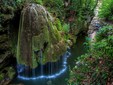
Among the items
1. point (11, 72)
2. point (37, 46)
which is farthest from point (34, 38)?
point (11, 72)

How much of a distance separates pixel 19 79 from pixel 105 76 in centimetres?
608

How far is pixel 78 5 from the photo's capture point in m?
13.4

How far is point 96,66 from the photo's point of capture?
4.23 m

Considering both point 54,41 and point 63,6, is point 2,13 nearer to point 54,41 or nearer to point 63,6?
point 54,41

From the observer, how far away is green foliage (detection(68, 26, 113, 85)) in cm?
403

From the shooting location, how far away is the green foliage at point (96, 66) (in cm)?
403

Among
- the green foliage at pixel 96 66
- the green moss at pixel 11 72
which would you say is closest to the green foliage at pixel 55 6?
the green moss at pixel 11 72

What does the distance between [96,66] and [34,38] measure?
538 cm

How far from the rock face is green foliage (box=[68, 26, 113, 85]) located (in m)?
4.98

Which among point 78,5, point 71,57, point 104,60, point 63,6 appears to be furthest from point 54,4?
point 104,60

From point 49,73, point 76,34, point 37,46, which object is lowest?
point 49,73

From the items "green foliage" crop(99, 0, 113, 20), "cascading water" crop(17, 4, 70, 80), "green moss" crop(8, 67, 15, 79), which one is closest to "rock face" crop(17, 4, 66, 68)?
"cascading water" crop(17, 4, 70, 80)

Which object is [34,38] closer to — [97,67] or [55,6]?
[55,6]

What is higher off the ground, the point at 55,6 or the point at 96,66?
the point at 96,66
